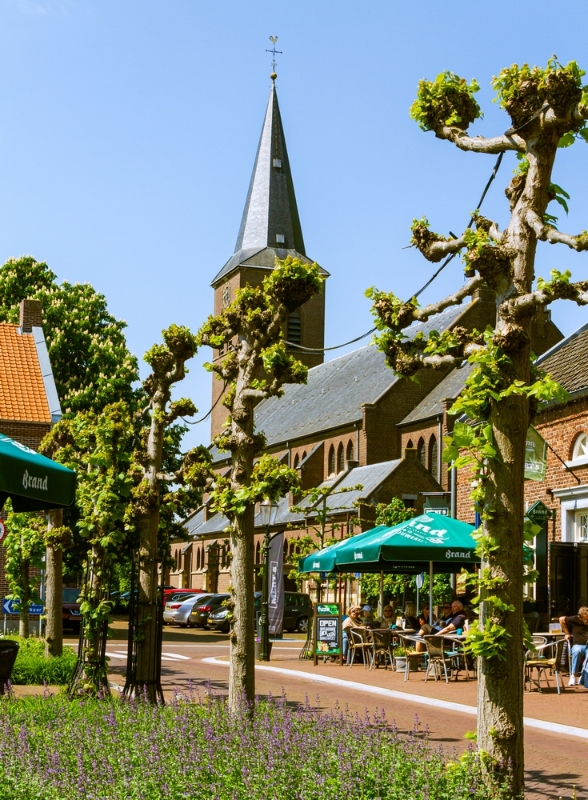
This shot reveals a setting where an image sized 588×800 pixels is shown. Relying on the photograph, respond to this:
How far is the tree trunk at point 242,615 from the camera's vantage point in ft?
35.3

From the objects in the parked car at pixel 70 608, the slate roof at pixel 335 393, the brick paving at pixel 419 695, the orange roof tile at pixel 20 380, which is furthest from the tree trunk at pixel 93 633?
the slate roof at pixel 335 393

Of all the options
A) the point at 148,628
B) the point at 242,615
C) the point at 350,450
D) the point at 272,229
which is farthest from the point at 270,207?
the point at 242,615

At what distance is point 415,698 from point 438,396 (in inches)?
1385

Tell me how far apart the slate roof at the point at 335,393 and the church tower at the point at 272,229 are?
3747 mm

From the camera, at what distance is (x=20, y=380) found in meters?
31.7

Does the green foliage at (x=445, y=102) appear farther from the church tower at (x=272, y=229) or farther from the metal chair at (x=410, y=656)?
the church tower at (x=272, y=229)

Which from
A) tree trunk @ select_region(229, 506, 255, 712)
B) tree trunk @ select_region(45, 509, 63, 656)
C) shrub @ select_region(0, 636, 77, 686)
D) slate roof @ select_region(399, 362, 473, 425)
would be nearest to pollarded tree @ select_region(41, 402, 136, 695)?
tree trunk @ select_region(229, 506, 255, 712)

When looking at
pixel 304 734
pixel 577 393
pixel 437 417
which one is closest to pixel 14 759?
pixel 304 734

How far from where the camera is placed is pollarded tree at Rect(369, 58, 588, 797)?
663cm

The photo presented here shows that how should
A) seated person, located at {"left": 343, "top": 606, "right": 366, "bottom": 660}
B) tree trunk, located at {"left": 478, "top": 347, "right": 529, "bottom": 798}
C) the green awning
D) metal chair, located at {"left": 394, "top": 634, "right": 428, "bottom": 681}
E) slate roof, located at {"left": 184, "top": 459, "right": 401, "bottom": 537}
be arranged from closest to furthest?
tree trunk, located at {"left": 478, "top": 347, "right": 529, "bottom": 798}
the green awning
metal chair, located at {"left": 394, "top": 634, "right": 428, "bottom": 681}
seated person, located at {"left": 343, "top": 606, "right": 366, "bottom": 660}
slate roof, located at {"left": 184, "top": 459, "right": 401, "bottom": 537}

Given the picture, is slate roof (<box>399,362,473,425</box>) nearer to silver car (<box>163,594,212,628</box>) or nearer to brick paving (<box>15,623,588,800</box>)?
silver car (<box>163,594,212,628</box>)

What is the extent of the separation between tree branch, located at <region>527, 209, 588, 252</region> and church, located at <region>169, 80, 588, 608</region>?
18870mm

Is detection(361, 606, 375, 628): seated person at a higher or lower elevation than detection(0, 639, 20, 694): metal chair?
lower

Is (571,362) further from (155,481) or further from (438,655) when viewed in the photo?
(155,481)
